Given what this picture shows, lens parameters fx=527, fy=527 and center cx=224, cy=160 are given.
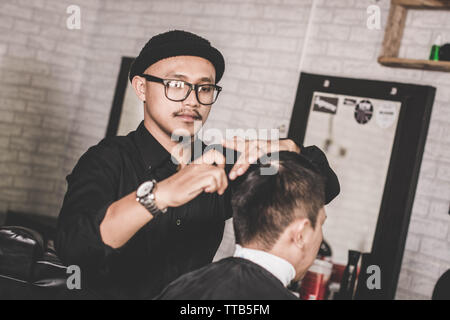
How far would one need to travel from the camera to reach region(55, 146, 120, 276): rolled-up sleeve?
4.09ft

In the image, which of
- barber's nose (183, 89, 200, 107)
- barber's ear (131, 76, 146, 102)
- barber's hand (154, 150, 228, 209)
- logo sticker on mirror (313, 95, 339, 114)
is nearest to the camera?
barber's hand (154, 150, 228, 209)

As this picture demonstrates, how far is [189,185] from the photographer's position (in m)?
1.16

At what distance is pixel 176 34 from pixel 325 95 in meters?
1.87

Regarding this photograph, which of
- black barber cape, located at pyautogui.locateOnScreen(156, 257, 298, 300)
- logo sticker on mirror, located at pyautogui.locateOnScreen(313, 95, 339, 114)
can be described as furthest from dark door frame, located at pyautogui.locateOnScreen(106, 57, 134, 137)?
black barber cape, located at pyautogui.locateOnScreen(156, 257, 298, 300)

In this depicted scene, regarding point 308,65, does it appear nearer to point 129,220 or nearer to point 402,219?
point 402,219

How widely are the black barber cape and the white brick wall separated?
186 cm

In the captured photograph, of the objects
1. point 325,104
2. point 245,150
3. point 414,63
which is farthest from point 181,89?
point 325,104

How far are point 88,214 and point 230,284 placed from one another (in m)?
0.41

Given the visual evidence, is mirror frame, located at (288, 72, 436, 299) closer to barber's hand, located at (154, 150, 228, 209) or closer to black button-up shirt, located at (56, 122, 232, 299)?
black button-up shirt, located at (56, 122, 232, 299)

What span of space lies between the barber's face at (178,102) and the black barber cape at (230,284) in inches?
16.7

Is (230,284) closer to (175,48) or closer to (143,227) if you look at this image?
(143,227)

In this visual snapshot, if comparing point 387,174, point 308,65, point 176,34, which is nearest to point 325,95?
point 308,65

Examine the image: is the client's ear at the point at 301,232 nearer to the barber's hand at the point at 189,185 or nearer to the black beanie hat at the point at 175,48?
the barber's hand at the point at 189,185

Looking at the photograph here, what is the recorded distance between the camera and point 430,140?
9.75 feet
